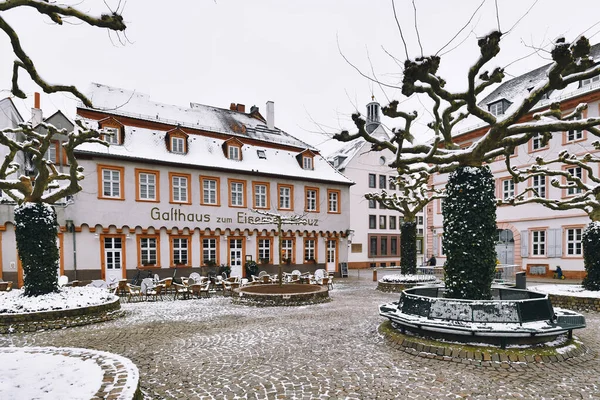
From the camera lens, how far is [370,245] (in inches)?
1537

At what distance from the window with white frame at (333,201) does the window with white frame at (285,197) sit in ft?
11.1

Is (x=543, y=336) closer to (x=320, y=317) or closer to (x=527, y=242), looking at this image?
(x=320, y=317)

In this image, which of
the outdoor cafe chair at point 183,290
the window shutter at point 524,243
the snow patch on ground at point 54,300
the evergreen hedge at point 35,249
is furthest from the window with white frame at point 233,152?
the window shutter at point 524,243

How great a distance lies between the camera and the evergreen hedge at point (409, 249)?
18344mm

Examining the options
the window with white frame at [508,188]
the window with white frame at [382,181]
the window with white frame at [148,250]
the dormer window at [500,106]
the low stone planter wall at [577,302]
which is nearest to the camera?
the low stone planter wall at [577,302]

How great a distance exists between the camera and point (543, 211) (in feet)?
81.5

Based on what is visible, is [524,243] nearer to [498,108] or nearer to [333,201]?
[498,108]

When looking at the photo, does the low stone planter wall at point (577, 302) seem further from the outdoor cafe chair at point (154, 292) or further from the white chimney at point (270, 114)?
the white chimney at point (270, 114)

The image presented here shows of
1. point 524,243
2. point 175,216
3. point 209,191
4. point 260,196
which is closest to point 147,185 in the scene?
point 175,216

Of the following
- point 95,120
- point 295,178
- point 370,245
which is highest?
point 95,120

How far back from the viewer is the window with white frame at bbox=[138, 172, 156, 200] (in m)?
20.6

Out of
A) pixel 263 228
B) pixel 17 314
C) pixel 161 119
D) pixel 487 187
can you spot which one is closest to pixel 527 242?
pixel 263 228

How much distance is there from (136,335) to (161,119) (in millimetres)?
18438

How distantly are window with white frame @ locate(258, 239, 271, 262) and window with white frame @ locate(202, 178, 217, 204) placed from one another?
439 centimetres
